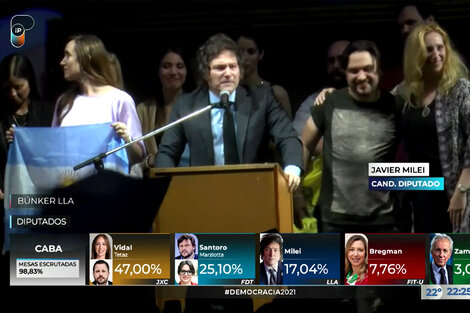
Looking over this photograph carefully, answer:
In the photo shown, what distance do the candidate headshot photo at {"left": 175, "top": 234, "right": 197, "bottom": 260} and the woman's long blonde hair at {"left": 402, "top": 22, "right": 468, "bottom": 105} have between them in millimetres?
1575

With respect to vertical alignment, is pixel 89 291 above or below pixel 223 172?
below

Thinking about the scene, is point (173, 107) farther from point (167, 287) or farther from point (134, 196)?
point (167, 287)

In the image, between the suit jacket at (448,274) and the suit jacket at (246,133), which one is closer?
the suit jacket at (448,274)

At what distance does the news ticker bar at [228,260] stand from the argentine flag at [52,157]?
1.03 feet

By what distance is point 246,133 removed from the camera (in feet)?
20.4

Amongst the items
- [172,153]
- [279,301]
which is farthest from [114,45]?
[279,301]

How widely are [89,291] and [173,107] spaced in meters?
1.26

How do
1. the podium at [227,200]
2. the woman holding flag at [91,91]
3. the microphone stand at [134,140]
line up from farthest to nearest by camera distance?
the woman holding flag at [91,91], the microphone stand at [134,140], the podium at [227,200]

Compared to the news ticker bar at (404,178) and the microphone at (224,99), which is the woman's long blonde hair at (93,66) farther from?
the news ticker bar at (404,178)

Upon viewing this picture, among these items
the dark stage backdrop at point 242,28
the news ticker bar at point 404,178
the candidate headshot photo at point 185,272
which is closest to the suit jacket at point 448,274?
the news ticker bar at point 404,178

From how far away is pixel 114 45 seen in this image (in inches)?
249

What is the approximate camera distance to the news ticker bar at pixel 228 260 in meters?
6.12

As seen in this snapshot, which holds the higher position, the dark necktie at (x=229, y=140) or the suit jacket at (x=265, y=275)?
the dark necktie at (x=229, y=140)

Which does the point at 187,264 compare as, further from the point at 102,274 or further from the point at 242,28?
the point at 242,28
